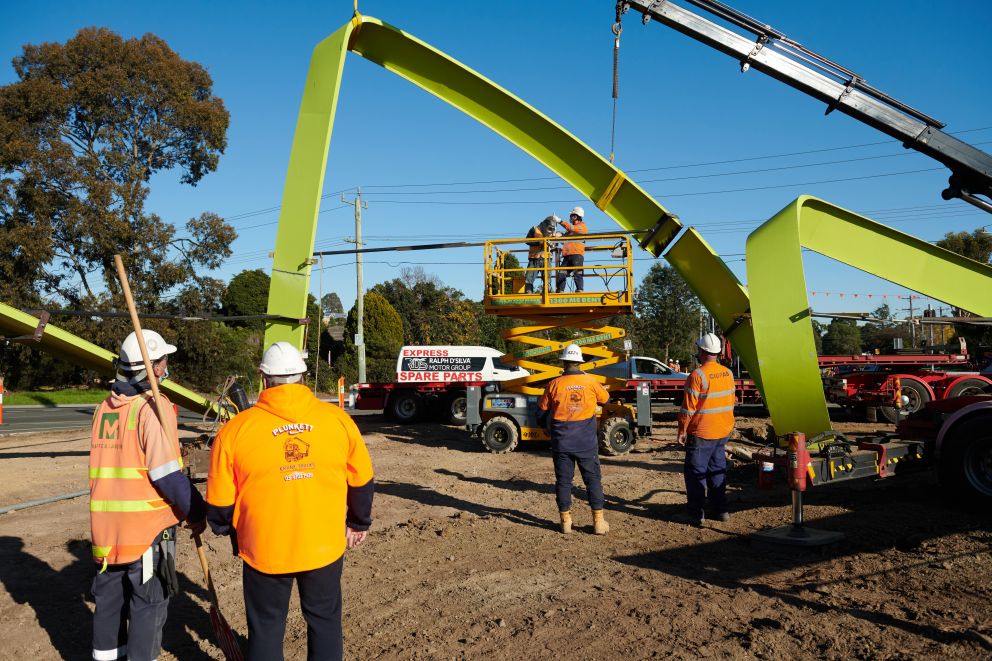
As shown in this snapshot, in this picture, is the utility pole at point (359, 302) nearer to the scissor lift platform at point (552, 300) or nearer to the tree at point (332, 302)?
the scissor lift platform at point (552, 300)

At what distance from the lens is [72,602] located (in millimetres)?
5301

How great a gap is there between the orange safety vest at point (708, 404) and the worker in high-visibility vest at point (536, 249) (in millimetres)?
5248

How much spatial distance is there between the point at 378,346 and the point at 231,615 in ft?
116

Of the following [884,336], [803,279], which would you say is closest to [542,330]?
[803,279]

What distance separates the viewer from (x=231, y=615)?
510cm

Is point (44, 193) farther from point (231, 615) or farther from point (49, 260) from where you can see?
point (231, 615)

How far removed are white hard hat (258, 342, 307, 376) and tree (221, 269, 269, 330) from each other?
4360 centimetres

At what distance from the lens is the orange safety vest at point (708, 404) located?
24.5ft

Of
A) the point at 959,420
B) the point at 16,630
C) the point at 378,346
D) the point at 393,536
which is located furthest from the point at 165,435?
the point at 378,346

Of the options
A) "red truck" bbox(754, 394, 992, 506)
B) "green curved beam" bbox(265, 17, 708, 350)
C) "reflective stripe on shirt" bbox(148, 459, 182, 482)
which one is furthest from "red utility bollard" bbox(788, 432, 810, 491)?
"reflective stripe on shirt" bbox(148, 459, 182, 482)

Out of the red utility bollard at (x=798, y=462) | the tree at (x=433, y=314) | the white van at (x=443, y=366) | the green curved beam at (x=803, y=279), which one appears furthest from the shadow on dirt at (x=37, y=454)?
the tree at (x=433, y=314)

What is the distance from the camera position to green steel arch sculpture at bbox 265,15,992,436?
729 centimetres

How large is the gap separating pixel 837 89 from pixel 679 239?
2.81 m

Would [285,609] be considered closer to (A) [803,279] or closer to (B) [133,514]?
(B) [133,514]
